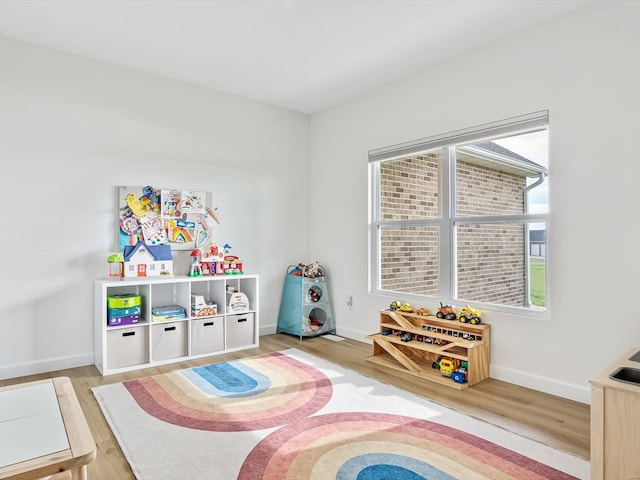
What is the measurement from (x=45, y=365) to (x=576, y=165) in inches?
164

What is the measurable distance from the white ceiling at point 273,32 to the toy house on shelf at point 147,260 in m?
1.60

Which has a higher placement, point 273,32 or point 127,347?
point 273,32

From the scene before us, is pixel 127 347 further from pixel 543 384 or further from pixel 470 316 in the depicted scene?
pixel 543 384

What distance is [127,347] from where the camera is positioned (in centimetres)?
327

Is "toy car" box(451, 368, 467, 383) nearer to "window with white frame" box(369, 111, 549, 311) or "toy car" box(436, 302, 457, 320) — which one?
"toy car" box(436, 302, 457, 320)

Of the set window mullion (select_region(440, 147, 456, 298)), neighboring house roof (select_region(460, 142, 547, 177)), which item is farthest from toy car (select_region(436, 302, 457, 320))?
neighboring house roof (select_region(460, 142, 547, 177))

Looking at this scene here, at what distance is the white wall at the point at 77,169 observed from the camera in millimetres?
3092

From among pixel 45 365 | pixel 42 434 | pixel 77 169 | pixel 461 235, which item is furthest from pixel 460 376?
pixel 77 169

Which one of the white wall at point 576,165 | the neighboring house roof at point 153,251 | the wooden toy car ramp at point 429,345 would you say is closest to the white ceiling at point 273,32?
the white wall at point 576,165

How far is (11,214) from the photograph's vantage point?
3.07 metres

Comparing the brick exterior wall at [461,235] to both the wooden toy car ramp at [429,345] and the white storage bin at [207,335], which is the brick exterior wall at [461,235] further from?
the white storage bin at [207,335]

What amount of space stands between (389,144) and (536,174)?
1.42 metres

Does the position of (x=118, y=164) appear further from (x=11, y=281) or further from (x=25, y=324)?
(x=25, y=324)

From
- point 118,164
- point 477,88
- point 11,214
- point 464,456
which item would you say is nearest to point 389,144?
point 477,88
